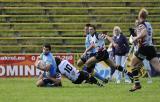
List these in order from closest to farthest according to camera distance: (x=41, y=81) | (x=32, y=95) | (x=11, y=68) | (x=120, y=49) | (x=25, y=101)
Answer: (x=25, y=101)
(x=32, y=95)
(x=41, y=81)
(x=120, y=49)
(x=11, y=68)

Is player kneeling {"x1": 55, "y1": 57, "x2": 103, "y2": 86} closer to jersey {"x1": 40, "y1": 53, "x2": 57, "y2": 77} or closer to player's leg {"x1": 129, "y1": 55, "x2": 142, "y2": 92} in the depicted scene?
jersey {"x1": 40, "y1": 53, "x2": 57, "y2": 77}

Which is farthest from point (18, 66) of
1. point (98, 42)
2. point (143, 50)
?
point (143, 50)

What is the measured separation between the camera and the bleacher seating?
2988cm

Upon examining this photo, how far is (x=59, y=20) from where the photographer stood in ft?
102

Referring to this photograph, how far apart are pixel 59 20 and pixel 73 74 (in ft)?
40.9

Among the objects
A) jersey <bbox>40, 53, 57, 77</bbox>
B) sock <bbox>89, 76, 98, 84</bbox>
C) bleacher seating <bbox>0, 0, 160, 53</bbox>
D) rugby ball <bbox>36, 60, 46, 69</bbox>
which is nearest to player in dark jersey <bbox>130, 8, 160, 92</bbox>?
sock <bbox>89, 76, 98, 84</bbox>

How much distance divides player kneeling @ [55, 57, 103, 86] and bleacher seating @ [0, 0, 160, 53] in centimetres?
1036

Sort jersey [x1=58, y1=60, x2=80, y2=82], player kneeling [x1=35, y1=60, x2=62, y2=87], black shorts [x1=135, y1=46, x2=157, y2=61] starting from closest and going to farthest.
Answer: black shorts [x1=135, y1=46, x2=157, y2=61]
jersey [x1=58, y1=60, x2=80, y2=82]
player kneeling [x1=35, y1=60, x2=62, y2=87]

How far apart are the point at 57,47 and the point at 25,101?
52.1ft

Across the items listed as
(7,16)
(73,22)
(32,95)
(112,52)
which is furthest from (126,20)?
(32,95)

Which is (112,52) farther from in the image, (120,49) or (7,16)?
(7,16)

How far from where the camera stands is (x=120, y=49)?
2295cm

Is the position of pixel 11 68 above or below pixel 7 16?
below

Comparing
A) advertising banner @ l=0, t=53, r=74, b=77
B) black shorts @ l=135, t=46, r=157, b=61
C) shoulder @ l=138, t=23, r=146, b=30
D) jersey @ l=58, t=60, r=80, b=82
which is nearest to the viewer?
shoulder @ l=138, t=23, r=146, b=30
